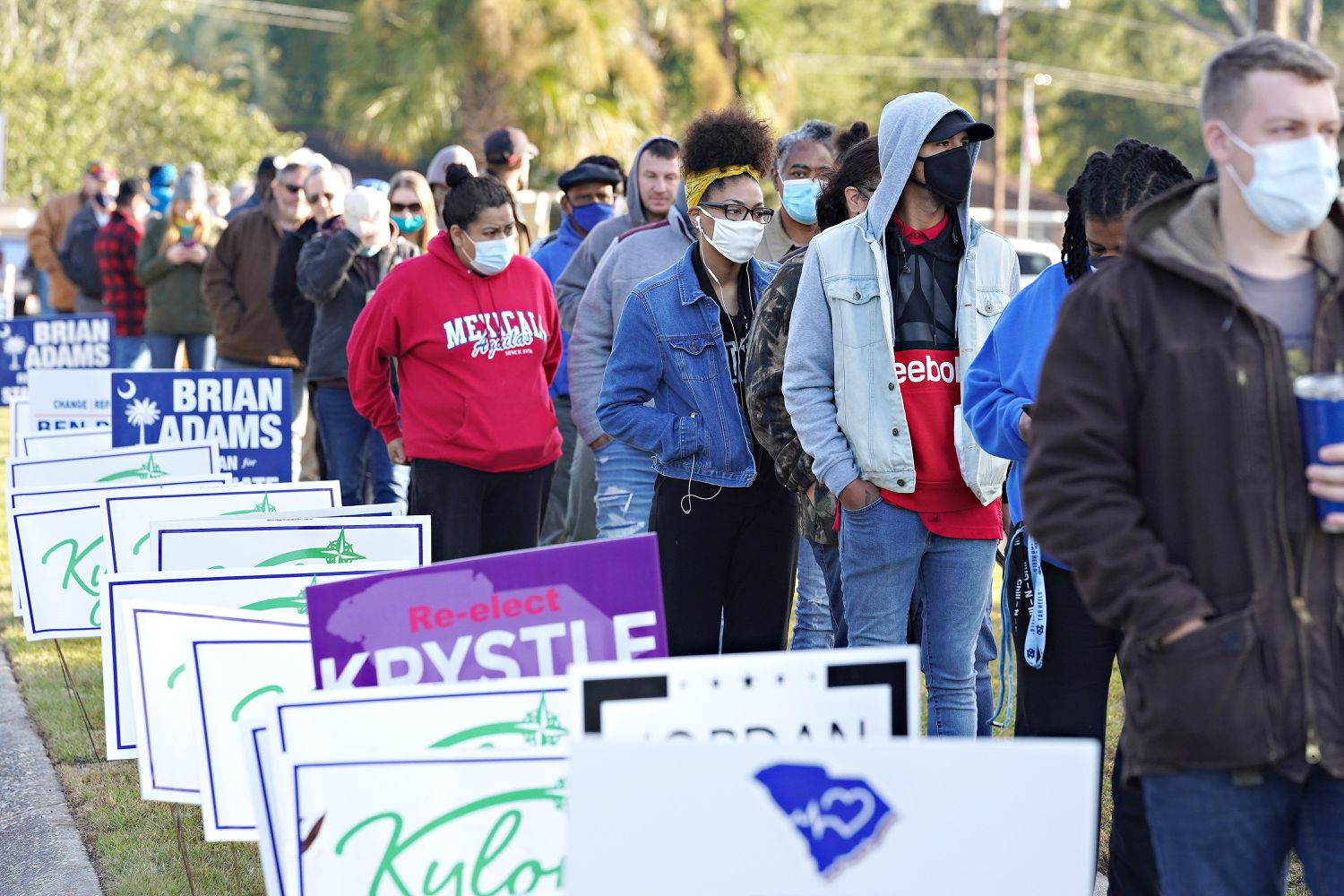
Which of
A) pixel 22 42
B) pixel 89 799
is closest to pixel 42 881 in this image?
pixel 89 799

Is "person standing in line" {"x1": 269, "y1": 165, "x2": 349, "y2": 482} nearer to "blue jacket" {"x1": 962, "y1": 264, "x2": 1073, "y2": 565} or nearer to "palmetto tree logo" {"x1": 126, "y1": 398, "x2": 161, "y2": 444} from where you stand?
"palmetto tree logo" {"x1": 126, "y1": 398, "x2": 161, "y2": 444}

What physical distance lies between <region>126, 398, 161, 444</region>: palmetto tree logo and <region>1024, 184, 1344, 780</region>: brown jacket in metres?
6.05

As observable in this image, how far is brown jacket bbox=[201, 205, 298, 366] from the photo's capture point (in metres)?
10.0

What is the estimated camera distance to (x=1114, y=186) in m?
4.13

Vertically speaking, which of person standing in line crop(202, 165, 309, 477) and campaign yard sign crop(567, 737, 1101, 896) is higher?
person standing in line crop(202, 165, 309, 477)

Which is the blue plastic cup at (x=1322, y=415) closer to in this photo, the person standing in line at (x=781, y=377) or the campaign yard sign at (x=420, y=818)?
the campaign yard sign at (x=420, y=818)

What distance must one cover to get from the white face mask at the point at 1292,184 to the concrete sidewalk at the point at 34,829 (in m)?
3.77

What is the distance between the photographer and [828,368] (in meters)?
4.70

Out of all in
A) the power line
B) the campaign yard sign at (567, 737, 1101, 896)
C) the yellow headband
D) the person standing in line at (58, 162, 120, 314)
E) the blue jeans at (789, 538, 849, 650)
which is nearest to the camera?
the campaign yard sign at (567, 737, 1101, 896)

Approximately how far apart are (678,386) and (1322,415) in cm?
299

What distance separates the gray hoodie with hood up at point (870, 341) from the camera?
458cm

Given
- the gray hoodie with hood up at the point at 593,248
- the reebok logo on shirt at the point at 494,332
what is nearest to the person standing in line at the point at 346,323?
the gray hoodie with hood up at the point at 593,248

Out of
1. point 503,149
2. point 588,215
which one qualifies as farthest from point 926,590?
point 503,149

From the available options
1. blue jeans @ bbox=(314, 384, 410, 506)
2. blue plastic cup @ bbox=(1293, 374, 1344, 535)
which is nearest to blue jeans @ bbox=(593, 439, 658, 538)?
blue jeans @ bbox=(314, 384, 410, 506)
